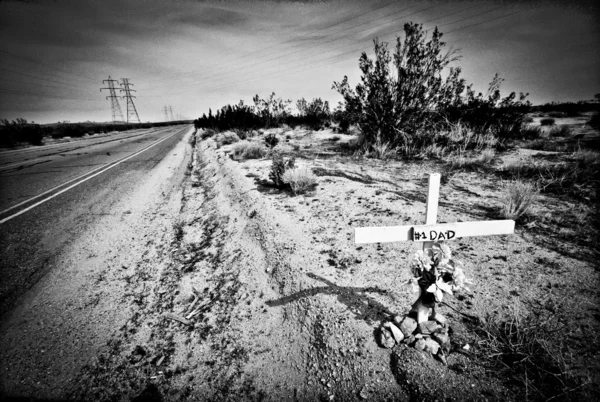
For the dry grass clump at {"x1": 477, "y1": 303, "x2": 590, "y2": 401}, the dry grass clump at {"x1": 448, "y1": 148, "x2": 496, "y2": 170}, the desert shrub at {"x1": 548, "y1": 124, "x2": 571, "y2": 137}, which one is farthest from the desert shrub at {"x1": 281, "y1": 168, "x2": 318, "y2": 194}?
the desert shrub at {"x1": 548, "y1": 124, "x2": 571, "y2": 137}

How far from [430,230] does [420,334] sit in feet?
2.68

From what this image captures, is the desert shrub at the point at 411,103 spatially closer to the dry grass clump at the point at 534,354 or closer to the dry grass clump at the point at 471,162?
the dry grass clump at the point at 471,162

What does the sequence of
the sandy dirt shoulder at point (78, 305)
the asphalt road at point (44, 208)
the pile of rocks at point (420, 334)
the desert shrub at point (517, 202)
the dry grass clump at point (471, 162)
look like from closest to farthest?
the pile of rocks at point (420, 334)
the sandy dirt shoulder at point (78, 305)
the asphalt road at point (44, 208)
the desert shrub at point (517, 202)
the dry grass clump at point (471, 162)

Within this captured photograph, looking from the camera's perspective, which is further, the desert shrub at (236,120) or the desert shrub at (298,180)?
the desert shrub at (236,120)

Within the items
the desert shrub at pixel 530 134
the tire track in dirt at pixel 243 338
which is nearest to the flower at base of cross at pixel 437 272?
the tire track in dirt at pixel 243 338

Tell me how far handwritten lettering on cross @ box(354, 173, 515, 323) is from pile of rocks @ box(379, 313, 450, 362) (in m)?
0.07

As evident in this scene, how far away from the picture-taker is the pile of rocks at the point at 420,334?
5.79ft

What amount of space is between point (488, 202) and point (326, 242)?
3.00 m

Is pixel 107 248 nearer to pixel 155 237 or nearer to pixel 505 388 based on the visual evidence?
pixel 155 237

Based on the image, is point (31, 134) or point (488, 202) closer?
point (488, 202)

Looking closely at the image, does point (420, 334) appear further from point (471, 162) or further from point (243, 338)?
point (471, 162)

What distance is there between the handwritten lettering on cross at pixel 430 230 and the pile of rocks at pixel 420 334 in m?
0.07

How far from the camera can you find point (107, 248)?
365 centimetres

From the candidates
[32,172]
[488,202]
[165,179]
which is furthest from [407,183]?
[32,172]
